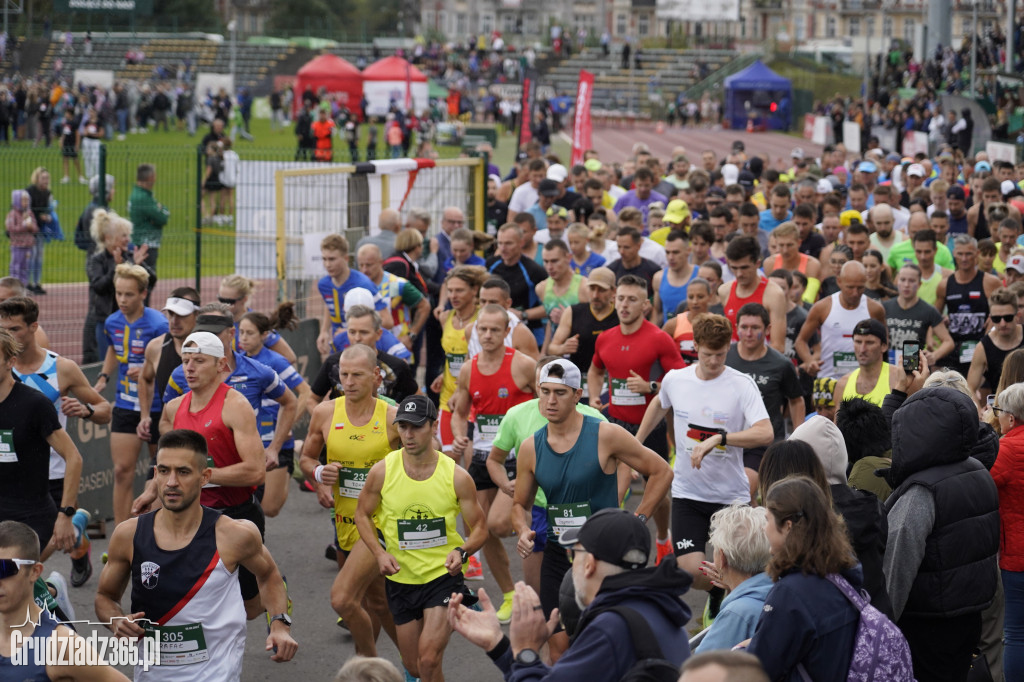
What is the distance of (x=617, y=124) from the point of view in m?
62.1

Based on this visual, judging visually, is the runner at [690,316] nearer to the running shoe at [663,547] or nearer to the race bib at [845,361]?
the race bib at [845,361]

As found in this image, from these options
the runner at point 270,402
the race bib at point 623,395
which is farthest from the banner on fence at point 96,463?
the race bib at point 623,395

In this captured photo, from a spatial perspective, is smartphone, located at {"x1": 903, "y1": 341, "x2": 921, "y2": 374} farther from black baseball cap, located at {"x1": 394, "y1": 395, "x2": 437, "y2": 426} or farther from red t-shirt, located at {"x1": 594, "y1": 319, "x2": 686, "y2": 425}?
black baseball cap, located at {"x1": 394, "y1": 395, "x2": 437, "y2": 426}

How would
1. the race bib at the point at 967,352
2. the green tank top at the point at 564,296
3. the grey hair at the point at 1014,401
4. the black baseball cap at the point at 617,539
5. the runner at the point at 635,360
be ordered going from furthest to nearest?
the green tank top at the point at 564,296 → the race bib at the point at 967,352 → the runner at the point at 635,360 → the grey hair at the point at 1014,401 → the black baseball cap at the point at 617,539

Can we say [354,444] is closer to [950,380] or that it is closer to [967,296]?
[950,380]

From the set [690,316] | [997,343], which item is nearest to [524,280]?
[690,316]

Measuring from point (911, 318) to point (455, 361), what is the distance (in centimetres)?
358

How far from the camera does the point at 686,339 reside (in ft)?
29.9

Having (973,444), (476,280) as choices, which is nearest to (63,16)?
(476,280)

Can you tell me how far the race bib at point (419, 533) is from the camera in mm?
6172

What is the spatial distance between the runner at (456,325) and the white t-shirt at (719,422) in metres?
2.21

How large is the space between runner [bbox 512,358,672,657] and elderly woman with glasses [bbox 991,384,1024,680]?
1645mm

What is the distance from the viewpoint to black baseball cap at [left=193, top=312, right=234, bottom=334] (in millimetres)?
7073

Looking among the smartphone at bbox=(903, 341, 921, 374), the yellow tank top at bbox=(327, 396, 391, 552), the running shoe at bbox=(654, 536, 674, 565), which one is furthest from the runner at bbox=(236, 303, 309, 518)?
the smartphone at bbox=(903, 341, 921, 374)
